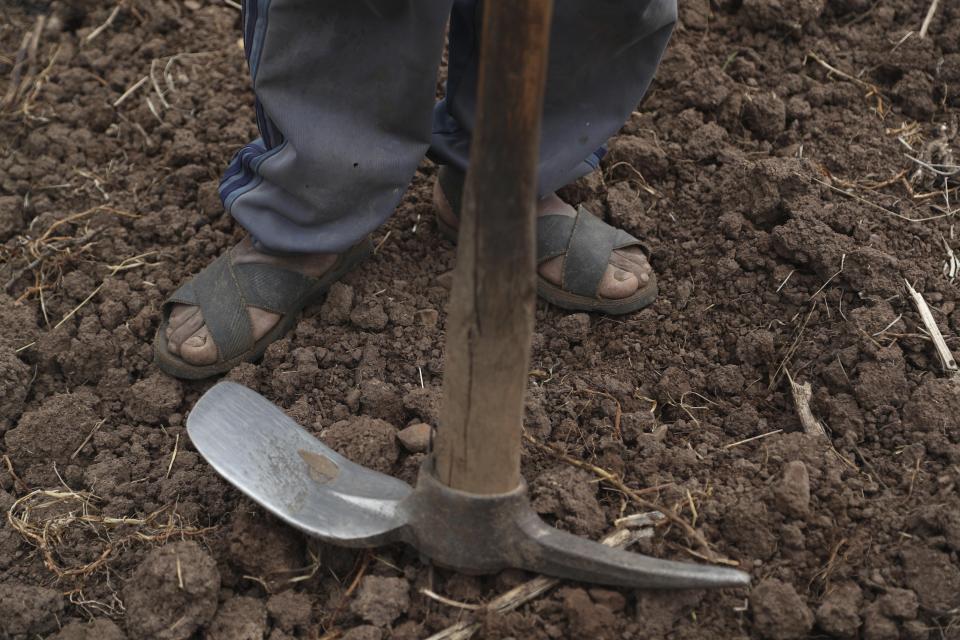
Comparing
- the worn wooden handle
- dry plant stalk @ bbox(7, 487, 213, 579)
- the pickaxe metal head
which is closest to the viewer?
the worn wooden handle

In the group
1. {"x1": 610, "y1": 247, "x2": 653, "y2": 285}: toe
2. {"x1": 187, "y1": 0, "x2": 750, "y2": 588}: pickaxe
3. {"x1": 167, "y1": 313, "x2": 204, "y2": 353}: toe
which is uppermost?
{"x1": 187, "y1": 0, "x2": 750, "y2": 588}: pickaxe

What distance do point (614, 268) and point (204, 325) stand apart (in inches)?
39.5

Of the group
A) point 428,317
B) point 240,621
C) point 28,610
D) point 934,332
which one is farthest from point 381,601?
point 934,332

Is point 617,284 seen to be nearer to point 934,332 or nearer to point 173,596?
point 934,332

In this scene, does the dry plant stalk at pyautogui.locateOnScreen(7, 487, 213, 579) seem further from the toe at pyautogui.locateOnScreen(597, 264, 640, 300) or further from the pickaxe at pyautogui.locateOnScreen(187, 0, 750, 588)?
the toe at pyautogui.locateOnScreen(597, 264, 640, 300)

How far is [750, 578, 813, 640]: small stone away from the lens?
67.7 inches

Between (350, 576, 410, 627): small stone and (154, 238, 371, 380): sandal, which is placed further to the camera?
(154, 238, 371, 380): sandal

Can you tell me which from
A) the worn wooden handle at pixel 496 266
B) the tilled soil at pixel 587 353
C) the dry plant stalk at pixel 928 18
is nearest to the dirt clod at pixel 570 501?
the tilled soil at pixel 587 353

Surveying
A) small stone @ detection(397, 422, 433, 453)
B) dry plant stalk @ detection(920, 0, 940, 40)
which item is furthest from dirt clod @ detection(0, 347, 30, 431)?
dry plant stalk @ detection(920, 0, 940, 40)

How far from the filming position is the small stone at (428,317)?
7.73ft

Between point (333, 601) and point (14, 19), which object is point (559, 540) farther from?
point (14, 19)

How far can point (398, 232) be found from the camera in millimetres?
2596

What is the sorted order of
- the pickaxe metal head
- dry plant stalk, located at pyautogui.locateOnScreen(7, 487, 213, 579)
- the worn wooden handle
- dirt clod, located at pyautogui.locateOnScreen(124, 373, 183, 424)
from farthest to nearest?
1. dirt clod, located at pyautogui.locateOnScreen(124, 373, 183, 424)
2. dry plant stalk, located at pyautogui.locateOnScreen(7, 487, 213, 579)
3. the pickaxe metal head
4. the worn wooden handle

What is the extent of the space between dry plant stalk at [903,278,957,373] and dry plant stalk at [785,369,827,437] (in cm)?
29
